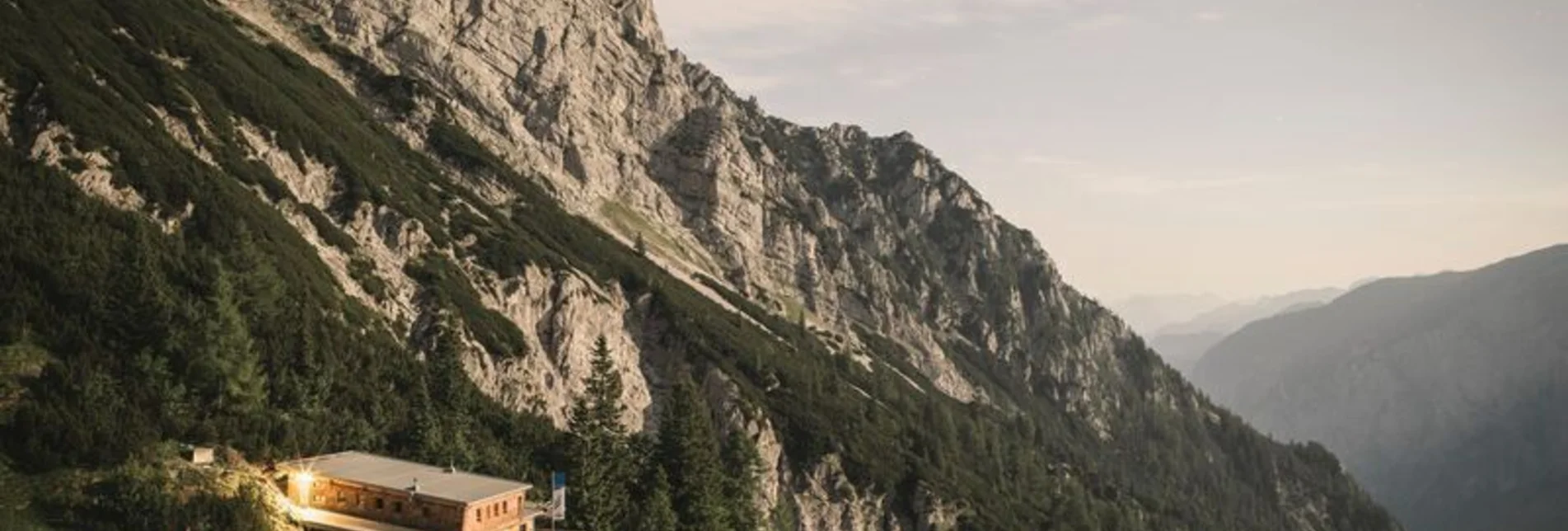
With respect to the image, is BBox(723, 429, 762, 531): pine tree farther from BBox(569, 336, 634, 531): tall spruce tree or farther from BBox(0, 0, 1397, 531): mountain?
BBox(569, 336, 634, 531): tall spruce tree

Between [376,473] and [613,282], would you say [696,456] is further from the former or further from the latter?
[613,282]

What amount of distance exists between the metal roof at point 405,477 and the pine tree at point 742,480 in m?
31.2

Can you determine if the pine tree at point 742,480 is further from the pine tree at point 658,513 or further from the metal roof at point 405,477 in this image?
the metal roof at point 405,477

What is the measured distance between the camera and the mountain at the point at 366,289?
5997cm

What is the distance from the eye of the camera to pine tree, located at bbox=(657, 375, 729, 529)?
7981 centimetres

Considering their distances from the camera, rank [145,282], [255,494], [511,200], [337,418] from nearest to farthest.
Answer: [255,494] < [145,282] < [337,418] < [511,200]

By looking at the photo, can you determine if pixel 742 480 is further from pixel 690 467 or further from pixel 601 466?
pixel 601 466

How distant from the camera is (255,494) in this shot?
53031mm

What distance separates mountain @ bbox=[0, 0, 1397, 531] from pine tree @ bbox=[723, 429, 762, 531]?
1669 mm

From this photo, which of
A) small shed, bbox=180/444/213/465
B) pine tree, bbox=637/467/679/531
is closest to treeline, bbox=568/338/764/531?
pine tree, bbox=637/467/679/531

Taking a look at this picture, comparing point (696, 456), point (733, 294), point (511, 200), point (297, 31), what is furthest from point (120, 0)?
point (733, 294)

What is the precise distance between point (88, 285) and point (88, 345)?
5.96m

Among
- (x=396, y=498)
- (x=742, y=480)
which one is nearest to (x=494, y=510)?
(x=396, y=498)

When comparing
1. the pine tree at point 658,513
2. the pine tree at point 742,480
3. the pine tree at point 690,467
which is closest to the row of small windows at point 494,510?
the pine tree at point 658,513
